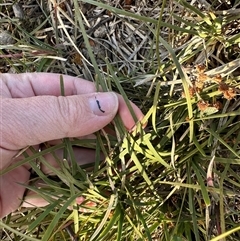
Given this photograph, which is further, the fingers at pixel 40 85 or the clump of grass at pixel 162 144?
the fingers at pixel 40 85

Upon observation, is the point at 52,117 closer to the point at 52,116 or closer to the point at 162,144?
the point at 52,116

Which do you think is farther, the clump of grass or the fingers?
the fingers

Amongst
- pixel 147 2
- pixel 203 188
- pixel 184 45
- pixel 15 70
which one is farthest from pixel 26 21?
pixel 203 188

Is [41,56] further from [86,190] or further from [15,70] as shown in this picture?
[86,190]

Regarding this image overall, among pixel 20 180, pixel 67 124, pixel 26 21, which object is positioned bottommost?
pixel 20 180
